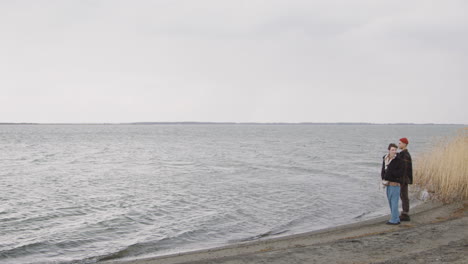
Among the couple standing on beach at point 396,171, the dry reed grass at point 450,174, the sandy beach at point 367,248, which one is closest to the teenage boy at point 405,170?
the couple standing on beach at point 396,171

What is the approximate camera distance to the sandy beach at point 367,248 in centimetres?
691

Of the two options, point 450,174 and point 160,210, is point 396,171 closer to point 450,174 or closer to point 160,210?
point 450,174

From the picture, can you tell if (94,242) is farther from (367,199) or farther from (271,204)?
(367,199)

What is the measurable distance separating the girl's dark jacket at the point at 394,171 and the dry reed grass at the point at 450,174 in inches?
198

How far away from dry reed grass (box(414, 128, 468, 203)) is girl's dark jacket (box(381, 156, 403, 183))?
5.02 meters

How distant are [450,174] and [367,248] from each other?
7.97m

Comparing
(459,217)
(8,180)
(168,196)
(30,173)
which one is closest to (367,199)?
(459,217)

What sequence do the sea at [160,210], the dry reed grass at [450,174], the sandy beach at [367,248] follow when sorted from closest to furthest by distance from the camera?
the sandy beach at [367,248]
the sea at [160,210]
the dry reed grass at [450,174]

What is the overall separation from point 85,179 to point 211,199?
991cm

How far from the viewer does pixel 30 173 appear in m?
25.6

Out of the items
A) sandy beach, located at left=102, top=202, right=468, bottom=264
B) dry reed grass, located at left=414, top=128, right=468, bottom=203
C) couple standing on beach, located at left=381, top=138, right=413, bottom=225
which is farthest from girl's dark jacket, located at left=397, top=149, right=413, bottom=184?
dry reed grass, located at left=414, top=128, right=468, bottom=203

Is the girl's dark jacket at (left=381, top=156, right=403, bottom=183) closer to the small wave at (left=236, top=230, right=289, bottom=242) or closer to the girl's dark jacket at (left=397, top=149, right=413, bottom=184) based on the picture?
the girl's dark jacket at (left=397, top=149, right=413, bottom=184)

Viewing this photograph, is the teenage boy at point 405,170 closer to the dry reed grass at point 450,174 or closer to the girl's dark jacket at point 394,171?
the girl's dark jacket at point 394,171

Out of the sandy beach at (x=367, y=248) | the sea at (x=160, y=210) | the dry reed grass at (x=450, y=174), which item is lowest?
the sea at (x=160, y=210)
